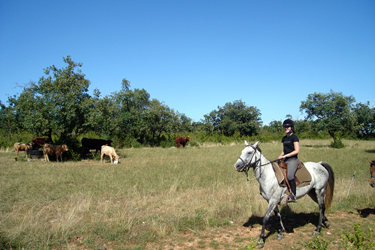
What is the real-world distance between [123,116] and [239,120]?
23.1 meters

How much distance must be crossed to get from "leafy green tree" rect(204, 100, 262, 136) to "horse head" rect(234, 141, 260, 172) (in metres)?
37.7

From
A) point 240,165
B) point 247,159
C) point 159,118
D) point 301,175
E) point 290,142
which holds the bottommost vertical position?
point 301,175

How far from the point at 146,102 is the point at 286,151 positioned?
2581 centimetres

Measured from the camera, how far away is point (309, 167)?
5672 millimetres

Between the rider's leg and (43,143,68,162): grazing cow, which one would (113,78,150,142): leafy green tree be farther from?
the rider's leg

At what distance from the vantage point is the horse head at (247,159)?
4.93m

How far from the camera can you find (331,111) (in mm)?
26359

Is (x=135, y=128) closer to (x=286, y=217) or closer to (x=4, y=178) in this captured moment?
(x=4, y=178)

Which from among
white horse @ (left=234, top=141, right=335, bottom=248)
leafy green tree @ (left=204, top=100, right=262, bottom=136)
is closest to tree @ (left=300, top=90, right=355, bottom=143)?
leafy green tree @ (left=204, top=100, right=262, bottom=136)

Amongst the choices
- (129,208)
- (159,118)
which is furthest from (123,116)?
(129,208)

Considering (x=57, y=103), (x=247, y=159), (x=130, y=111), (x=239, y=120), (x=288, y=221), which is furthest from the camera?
(x=239, y=120)

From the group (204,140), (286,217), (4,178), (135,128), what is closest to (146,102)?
(135,128)

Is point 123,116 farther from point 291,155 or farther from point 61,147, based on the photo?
point 291,155

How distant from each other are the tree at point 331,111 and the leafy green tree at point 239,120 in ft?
48.9
